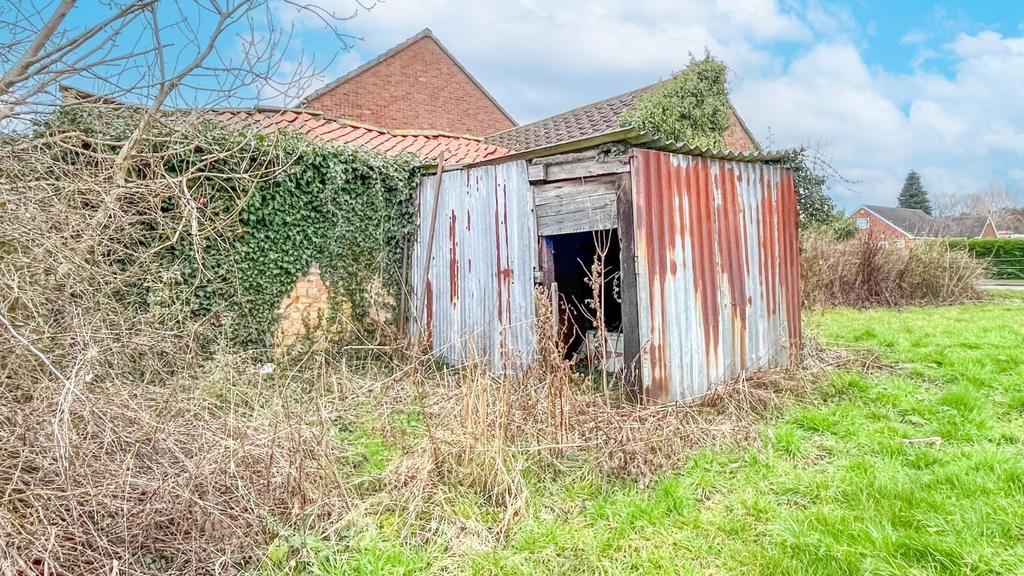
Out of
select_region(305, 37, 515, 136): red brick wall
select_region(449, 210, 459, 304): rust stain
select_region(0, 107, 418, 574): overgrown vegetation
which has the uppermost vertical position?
select_region(305, 37, 515, 136): red brick wall

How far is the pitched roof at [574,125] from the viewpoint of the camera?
11.1 meters

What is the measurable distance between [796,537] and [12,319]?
4.33 m

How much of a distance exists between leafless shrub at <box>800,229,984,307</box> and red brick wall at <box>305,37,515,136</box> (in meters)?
10.8

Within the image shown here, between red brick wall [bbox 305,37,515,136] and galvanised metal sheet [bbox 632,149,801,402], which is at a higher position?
red brick wall [bbox 305,37,515,136]

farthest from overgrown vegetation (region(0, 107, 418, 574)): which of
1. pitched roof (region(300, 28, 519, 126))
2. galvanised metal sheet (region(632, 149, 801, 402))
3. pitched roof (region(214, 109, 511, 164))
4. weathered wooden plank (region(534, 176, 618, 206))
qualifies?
pitched roof (region(300, 28, 519, 126))

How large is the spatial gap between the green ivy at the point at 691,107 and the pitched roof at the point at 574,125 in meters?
0.43

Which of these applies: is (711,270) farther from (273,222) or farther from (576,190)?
(273,222)

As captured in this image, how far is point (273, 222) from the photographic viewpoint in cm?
639

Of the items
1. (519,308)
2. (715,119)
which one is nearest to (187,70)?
(519,308)

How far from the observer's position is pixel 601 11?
7.72 m

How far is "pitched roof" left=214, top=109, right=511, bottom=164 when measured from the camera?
7.64m

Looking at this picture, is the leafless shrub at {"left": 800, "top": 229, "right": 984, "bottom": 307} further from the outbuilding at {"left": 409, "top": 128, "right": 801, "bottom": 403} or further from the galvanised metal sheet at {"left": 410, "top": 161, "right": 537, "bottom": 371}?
the galvanised metal sheet at {"left": 410, "top": 161, "right": 537, "bottom": 371}

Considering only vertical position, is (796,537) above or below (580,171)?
below

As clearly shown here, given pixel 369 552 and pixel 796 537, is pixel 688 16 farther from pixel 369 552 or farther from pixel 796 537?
pixel 369 552
